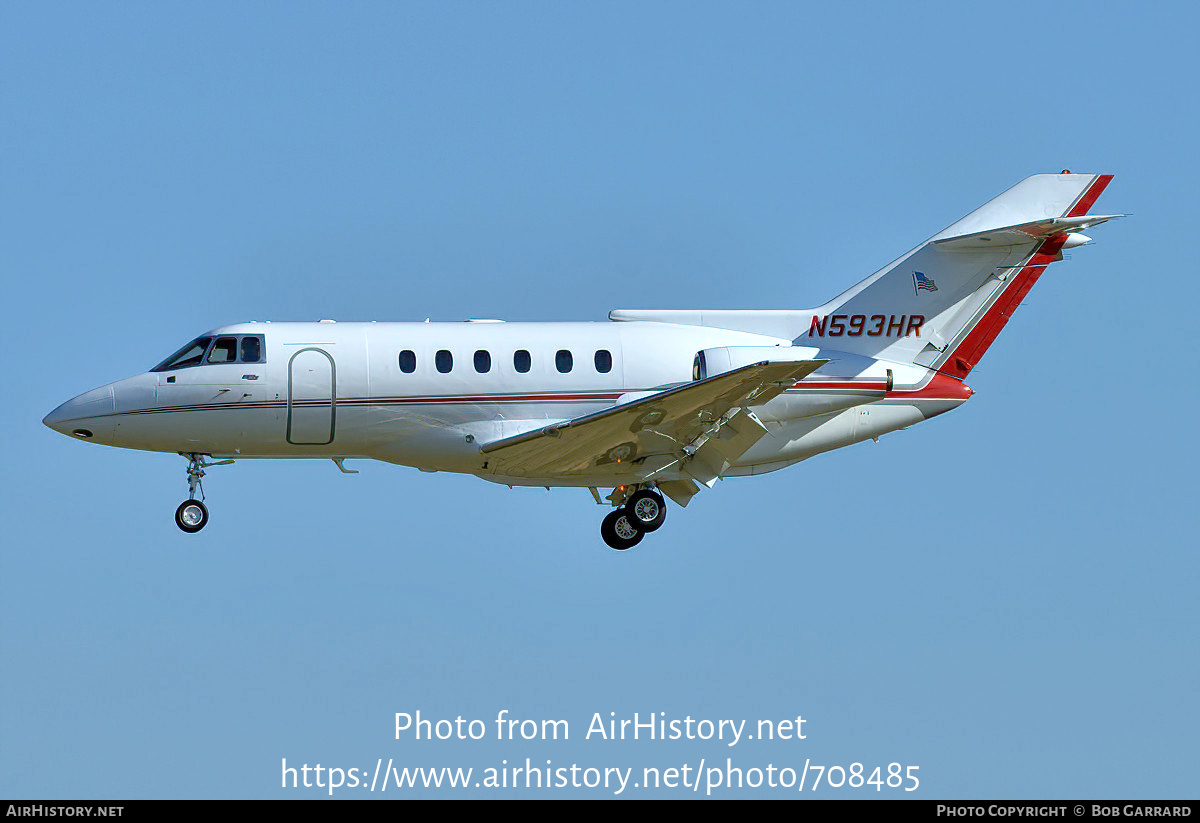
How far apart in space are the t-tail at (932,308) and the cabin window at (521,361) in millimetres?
2087

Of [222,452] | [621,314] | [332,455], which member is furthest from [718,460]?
[222,452]

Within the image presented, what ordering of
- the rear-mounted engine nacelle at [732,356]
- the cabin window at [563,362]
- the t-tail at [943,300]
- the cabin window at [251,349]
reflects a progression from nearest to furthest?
the rear-mounted engine nacelle at [732,356] < the cabin window at [251,349] < the cabin window at [563,362] < the t-tail at [943,300]

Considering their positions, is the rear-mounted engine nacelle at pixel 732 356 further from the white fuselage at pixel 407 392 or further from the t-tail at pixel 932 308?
the t-tail at pixel 932 308

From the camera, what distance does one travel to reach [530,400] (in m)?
28.2

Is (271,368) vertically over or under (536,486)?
over

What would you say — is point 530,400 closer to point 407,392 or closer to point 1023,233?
point 407,392

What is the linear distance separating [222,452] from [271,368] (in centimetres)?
181

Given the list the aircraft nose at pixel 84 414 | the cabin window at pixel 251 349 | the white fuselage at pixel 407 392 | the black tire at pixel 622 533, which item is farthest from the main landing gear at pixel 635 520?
the aircraft nose at pixel 84 414

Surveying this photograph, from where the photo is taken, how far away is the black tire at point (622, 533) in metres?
29.0

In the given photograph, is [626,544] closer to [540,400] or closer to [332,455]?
[540,400]

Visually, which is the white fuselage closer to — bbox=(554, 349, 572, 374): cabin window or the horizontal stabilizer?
bbox=(554, 349, 572, 374): cabin window

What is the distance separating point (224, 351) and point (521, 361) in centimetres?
524

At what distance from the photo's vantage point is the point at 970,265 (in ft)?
98.8

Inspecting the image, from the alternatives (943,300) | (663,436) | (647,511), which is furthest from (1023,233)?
(647,511)
